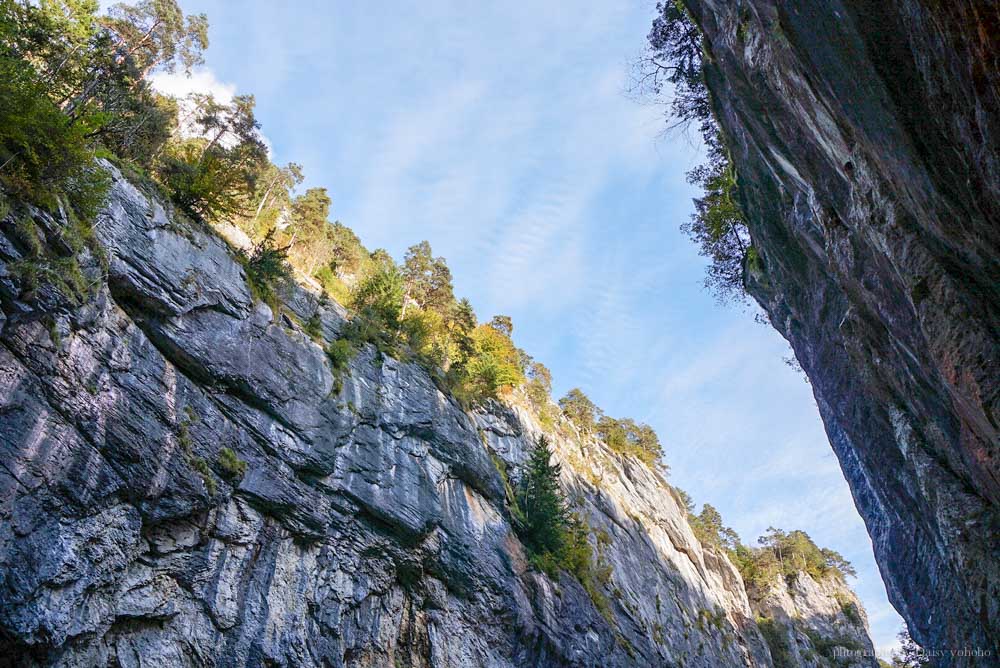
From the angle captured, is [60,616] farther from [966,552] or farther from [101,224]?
[966,552]

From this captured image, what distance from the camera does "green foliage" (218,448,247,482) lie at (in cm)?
1350

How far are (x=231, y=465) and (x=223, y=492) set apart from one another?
0.67m

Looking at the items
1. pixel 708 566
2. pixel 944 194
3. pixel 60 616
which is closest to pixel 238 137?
pixel 60 616

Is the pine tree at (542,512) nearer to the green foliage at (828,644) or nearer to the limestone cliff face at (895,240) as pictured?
the limestone cliff face at (895,240)

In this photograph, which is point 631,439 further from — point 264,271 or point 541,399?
point 264,271

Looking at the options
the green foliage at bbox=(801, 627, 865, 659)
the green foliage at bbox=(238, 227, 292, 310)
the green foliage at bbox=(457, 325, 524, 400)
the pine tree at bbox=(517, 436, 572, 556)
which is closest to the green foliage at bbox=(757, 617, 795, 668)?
the green foliage at bbox=(801, 627, 865, 659)

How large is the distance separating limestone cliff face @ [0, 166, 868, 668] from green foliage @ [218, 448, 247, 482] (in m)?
0.05

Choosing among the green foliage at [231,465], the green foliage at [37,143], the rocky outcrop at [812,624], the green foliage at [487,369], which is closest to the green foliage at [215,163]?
the green foliage at [37,143]

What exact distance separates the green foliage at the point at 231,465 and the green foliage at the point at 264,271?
537 cm

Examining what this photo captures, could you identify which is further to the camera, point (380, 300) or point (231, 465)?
point (380, 300)

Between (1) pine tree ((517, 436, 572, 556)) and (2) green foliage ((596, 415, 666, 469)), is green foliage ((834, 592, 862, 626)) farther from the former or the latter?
(1) pine tree ((517, 436, 572, 556))

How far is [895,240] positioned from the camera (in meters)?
8.16

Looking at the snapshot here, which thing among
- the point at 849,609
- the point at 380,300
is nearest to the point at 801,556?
the point at 849,609

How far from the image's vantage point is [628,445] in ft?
145
